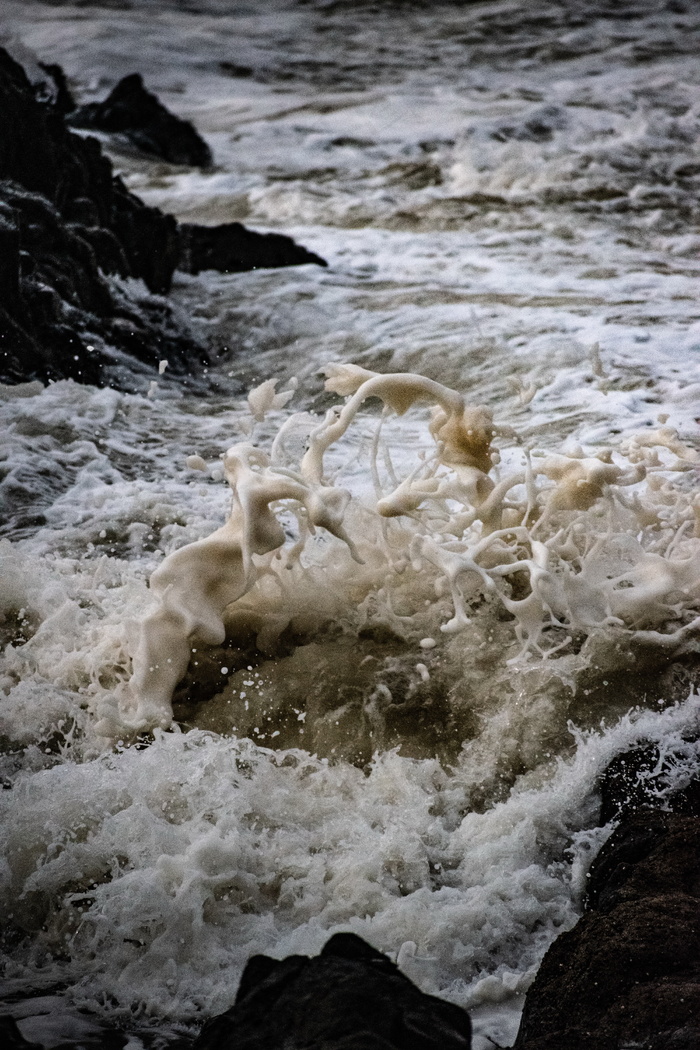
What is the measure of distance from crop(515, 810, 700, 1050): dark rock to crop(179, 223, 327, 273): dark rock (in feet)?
17.8

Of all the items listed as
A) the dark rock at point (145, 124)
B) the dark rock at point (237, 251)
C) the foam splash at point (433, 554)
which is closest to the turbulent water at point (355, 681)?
the foam splash at point (433, 554)

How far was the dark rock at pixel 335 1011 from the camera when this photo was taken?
1.53 metres

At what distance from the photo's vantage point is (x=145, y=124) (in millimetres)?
9969

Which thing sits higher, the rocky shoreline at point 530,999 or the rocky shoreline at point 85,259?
the rocky shoreline at point 530,999

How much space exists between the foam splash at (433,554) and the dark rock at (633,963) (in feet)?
2.05

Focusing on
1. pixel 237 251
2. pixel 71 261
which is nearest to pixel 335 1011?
pixel 71 261

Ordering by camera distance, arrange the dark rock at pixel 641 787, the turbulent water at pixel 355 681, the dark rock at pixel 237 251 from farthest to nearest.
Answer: the dark rock at pixel 237 251
the dark rock at pixel 641 787
the turbulent water at pixel 355 681

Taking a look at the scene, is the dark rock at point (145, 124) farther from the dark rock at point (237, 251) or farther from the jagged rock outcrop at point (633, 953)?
the jagged rock outcrop at point (633, 953)

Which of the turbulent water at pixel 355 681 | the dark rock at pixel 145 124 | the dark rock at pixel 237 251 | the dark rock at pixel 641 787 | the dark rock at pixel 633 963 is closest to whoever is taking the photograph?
the dark rock at pixel 633 963

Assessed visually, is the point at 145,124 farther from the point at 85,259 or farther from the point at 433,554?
the point at 433,554

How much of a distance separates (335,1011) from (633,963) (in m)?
0.45

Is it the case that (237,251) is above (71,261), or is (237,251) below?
below

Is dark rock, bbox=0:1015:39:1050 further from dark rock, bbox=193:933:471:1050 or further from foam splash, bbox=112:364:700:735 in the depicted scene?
foam splash, bbox=112:364:700:735

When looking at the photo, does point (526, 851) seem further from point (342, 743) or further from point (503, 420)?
point (503, 420)
